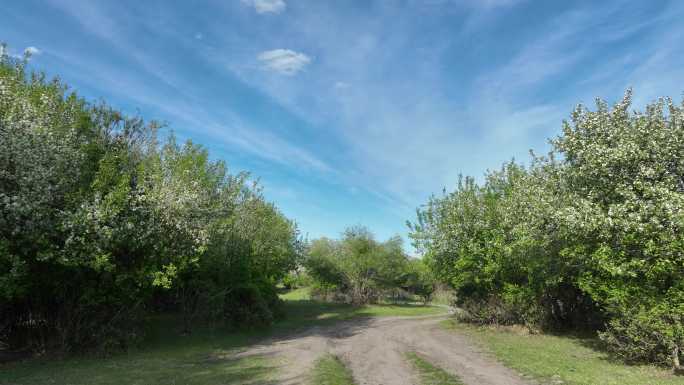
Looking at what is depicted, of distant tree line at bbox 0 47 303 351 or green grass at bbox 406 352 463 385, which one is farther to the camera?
distant tree line at bbox 0 47 303 351

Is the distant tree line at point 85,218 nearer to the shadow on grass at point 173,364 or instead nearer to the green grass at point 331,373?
the shadow on grass at point 173,364

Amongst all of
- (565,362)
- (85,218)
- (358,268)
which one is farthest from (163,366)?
(358,268)

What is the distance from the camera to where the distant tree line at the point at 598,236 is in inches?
556

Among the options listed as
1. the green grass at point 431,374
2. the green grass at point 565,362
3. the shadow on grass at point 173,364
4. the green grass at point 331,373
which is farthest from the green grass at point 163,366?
the green grass at point 565,362

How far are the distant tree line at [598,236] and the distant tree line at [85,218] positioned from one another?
51.0 ft

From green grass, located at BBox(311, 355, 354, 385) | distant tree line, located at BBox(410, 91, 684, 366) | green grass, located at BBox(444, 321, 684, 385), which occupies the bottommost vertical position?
green grass, located at BBox(444, 321, 684, 385)

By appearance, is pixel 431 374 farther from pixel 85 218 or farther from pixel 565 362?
pixel 85 218

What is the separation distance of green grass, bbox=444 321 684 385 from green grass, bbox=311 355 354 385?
20.1 feet

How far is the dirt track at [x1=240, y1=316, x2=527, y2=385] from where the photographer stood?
13.9m

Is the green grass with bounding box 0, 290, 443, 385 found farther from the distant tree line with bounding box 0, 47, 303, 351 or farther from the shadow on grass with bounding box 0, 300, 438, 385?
the distant tree line with bounding box 0, 47, 303, 351

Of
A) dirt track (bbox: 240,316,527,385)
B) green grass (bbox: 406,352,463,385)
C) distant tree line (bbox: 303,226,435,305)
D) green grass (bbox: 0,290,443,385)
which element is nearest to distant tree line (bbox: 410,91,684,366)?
dirt track (bbox: 240,316,527,385)

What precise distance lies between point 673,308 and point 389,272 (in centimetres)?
3941

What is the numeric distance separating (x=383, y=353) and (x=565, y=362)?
7251 mm

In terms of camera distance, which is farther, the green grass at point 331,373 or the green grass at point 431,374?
the green grass at point 431,374
